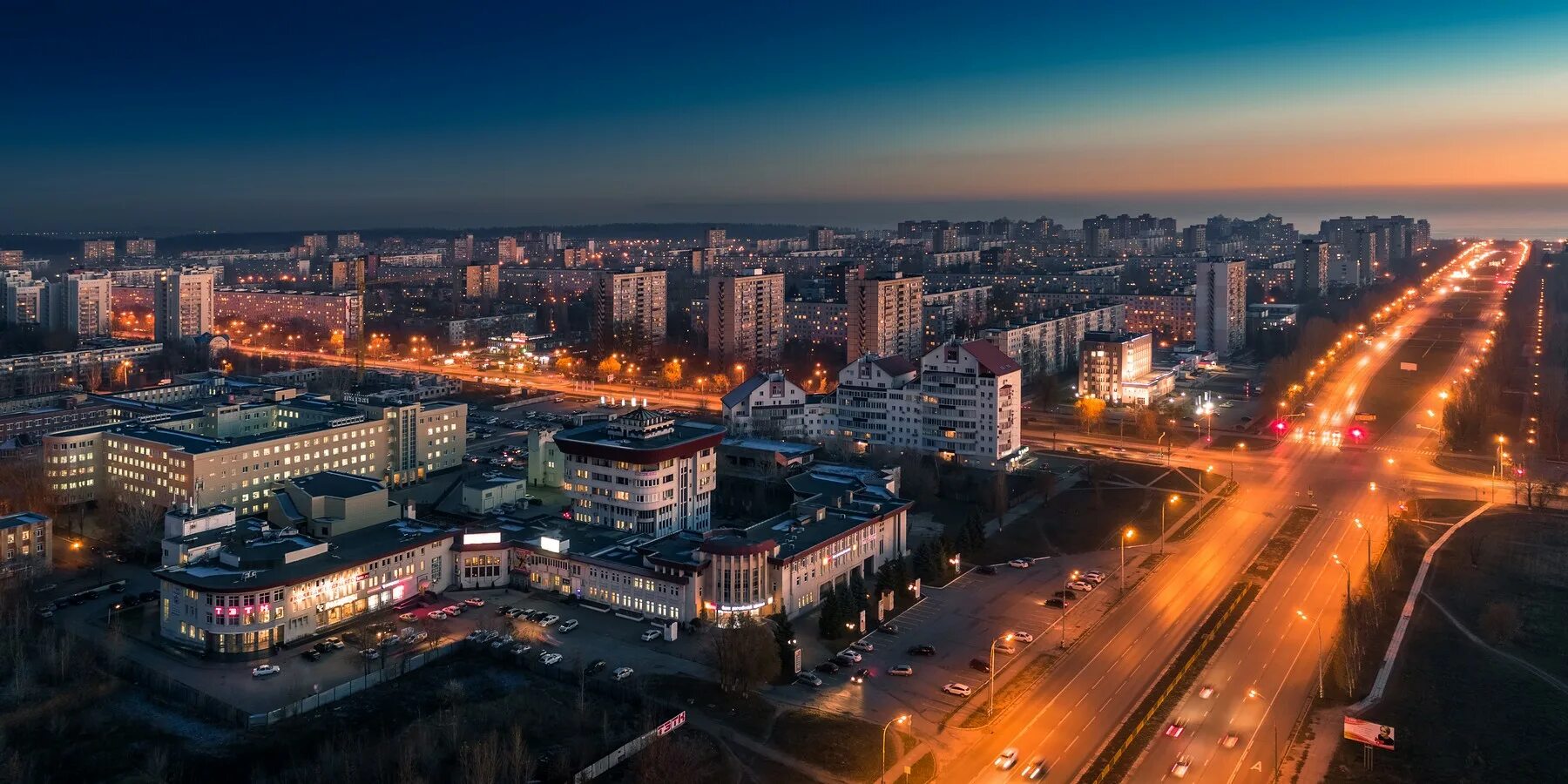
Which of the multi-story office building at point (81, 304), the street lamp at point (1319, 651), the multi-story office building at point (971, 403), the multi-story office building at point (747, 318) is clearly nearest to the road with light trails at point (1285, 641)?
the street lamp at point (1319, 651)

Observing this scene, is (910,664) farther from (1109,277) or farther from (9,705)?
(1109,277)

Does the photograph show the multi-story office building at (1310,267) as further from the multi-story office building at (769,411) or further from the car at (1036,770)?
the car at (1036,770)

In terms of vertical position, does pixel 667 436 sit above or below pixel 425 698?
above

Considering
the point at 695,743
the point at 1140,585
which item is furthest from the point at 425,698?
the point at 1140,585

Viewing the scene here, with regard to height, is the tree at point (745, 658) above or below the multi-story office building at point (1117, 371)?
below

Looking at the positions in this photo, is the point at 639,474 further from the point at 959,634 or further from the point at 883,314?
the point at 883,314

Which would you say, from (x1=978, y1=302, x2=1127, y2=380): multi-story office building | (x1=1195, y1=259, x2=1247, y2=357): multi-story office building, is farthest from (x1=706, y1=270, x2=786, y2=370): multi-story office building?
(x1=1195, y1=259, x2=1247, y2=357): multi-story office building
